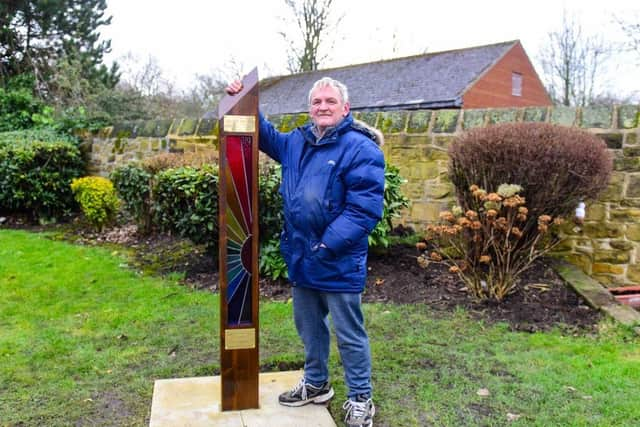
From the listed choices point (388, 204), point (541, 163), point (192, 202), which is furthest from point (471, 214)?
point (192, 202)

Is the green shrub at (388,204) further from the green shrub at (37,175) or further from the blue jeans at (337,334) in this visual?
the green shrub at (37,175)

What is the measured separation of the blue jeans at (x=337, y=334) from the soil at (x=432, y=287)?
1949mm

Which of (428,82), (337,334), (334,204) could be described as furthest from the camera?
(428,82)

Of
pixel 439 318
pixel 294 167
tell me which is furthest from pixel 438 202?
pixel 294 167

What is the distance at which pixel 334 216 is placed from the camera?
8.86ft

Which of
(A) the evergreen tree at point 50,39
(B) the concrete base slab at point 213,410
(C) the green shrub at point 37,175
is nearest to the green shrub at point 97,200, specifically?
(C) the green shrub at point 37,175

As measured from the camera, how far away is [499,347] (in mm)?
3994

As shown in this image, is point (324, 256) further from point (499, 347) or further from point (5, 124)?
point (5, 124)

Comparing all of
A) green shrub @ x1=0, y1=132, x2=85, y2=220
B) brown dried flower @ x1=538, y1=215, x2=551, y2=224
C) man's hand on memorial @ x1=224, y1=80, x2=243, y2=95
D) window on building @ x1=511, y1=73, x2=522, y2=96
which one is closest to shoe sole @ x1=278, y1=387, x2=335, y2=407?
man's hand on memorial @ x1=224, y1=80, x2=243, y2=95

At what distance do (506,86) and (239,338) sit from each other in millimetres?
20246

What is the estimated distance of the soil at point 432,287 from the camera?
15.0 ft

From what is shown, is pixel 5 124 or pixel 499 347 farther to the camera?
pixel 5 124

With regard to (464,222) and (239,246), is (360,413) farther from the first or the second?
(464,222)

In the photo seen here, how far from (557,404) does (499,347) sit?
0.84 meters
